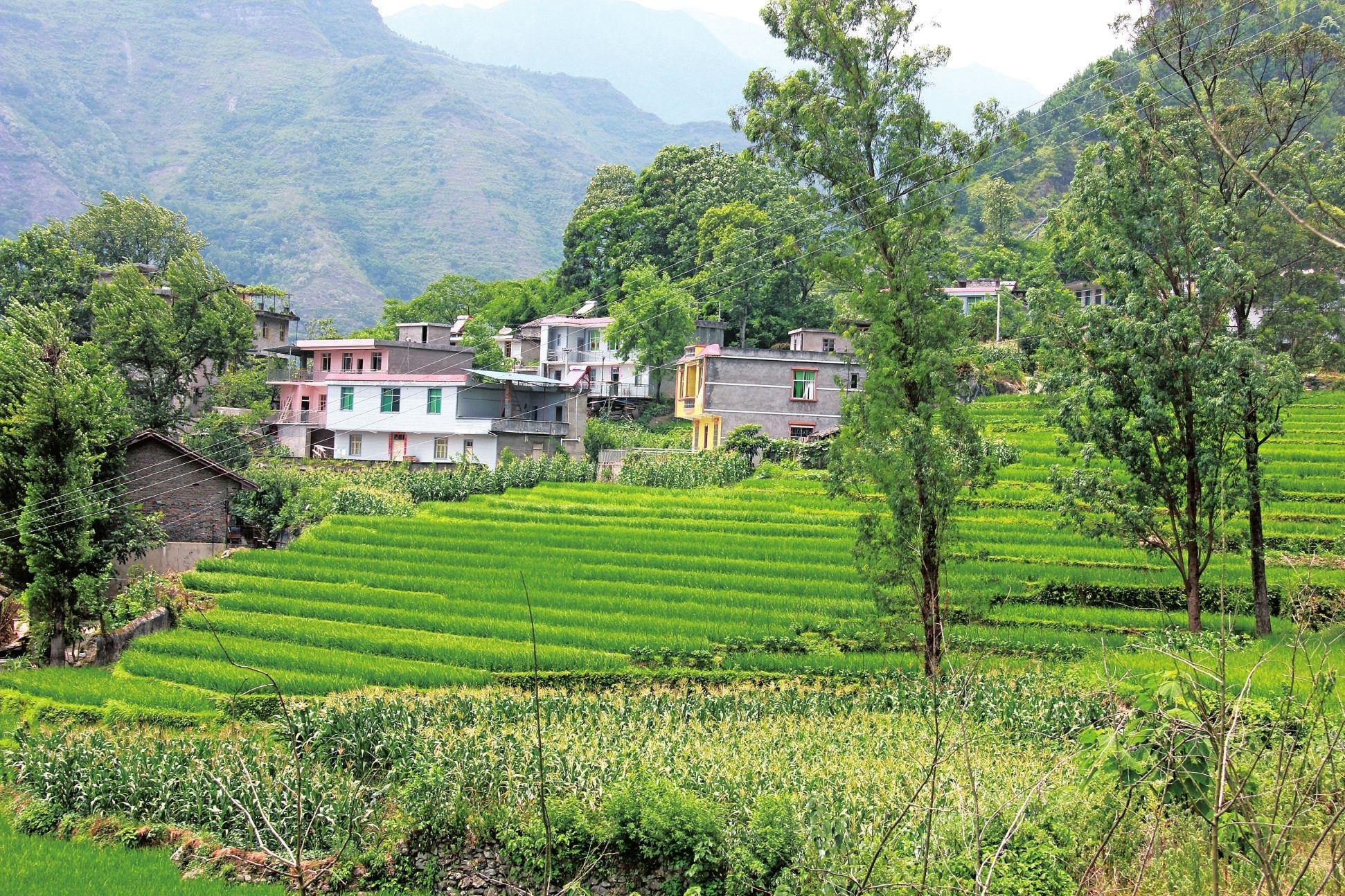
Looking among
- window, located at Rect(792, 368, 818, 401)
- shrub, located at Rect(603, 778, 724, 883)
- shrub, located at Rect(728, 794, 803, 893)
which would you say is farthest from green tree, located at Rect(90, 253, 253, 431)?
shrub, located at Rect(728, 794, 803, 893)

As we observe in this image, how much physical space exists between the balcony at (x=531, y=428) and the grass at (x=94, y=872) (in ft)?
109

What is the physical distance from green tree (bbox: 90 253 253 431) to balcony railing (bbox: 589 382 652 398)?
18.2 metres

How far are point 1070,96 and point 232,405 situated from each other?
218ft

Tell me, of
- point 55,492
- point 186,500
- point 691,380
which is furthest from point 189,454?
point 691,380

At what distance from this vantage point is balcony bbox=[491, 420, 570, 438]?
45.3 m

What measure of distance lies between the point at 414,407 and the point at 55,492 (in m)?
23.8

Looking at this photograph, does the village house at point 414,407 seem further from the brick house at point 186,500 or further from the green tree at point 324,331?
the brick house at point 186,500

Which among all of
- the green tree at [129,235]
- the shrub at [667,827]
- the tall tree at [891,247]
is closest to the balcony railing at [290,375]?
the green tree at [129,235]

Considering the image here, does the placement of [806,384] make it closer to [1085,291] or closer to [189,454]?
[189,454]

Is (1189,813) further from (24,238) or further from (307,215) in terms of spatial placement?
(307,215)

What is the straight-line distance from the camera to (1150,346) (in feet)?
58.3

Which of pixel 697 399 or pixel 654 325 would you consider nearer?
pixel 697 399

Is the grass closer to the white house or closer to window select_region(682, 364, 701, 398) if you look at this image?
window select_region(682, 364, 701, 398)

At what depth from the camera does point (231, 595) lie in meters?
23.5
